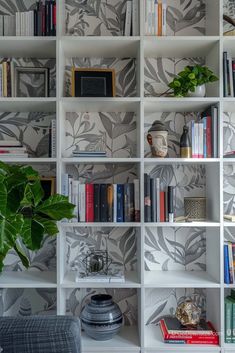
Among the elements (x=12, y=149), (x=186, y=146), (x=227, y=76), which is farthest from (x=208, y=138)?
(x=12, y=149)

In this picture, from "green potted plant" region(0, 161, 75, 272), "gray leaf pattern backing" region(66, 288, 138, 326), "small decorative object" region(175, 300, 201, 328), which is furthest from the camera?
"gray leaf pattern backing" region(66, 288, 138, 326)

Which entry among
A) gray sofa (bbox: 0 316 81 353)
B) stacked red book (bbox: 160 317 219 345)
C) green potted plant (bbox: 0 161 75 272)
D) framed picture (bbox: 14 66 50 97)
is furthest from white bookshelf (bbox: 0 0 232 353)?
gray sofa (bbox: 0 316 81 353)

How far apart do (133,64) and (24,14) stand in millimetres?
711

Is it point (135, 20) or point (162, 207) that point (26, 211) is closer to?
point (162, 207)

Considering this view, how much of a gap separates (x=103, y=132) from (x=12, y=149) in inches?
22.7

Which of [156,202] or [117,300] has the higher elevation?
[156,202]

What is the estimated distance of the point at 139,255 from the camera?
200 centimetres

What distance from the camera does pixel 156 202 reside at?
200cm

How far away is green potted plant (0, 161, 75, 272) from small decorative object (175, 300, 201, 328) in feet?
3.03

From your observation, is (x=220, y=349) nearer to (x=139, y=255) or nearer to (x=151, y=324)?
(x=151, y=324)

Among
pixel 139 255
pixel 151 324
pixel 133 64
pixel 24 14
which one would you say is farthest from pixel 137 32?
pixel 151 324

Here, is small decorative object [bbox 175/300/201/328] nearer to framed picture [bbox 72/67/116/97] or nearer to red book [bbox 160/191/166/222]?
red book [bbox 160/191/166/222]

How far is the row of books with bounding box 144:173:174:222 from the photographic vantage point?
1.99m

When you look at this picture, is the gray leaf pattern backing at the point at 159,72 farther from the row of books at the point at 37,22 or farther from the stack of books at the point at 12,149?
the stack of books at the point at 12,149
